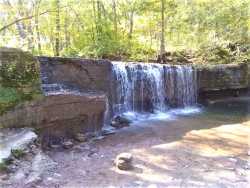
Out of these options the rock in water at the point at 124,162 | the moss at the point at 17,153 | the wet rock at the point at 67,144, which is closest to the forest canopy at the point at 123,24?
the wet rock at the point at 67,144

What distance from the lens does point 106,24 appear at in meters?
14.3

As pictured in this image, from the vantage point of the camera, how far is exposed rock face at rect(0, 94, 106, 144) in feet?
22.1

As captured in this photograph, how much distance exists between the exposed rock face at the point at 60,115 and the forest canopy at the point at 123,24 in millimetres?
5618

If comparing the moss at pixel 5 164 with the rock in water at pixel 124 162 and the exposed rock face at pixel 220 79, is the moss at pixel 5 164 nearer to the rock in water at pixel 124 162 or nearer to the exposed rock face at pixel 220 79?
the rock in water at pixel 124 162

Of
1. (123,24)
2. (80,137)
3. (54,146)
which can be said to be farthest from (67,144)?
(123,24)

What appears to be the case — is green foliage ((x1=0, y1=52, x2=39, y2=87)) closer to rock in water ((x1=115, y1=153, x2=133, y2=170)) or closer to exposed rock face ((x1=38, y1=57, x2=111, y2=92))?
exposed rock face ((x1=38, y1=57, x2=111, y2=92))

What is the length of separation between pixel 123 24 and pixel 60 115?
43.8 ft

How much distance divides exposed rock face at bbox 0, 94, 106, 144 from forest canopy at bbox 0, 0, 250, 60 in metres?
5.62

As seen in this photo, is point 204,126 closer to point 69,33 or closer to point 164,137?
point 164,137

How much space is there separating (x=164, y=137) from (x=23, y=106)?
331cm

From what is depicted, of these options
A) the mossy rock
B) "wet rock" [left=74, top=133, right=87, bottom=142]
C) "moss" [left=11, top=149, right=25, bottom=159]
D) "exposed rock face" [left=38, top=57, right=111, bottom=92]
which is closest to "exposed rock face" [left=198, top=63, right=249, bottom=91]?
"exposed rock face" [left=38, top=57, right=111, bottom=92]

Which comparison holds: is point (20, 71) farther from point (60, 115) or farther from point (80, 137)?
point (80, 137)

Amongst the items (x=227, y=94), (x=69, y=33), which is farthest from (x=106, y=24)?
(x=227, y=94)

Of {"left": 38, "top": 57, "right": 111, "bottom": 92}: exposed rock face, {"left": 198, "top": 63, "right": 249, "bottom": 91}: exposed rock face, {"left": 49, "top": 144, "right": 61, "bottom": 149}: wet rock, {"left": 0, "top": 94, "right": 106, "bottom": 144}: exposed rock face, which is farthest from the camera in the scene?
{"left": 198, "top": 63, "right": 249, "bottom": 91}: exposed rock face
